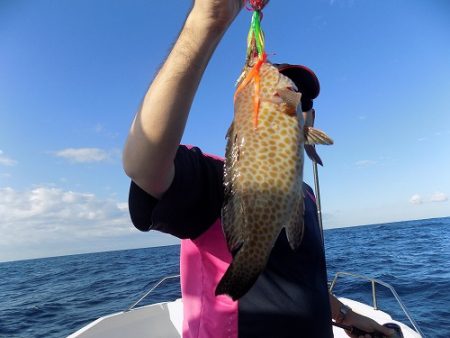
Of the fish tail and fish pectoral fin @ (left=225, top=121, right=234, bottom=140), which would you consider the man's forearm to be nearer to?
fish pectoral fin @ (left=225, top=121, right=234, bottom=140)

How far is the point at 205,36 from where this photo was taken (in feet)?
4.30

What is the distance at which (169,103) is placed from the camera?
127cm

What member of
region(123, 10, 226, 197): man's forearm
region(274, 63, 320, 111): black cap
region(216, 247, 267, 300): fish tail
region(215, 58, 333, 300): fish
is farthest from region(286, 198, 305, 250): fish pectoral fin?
region(274, 63, 320, 111): black cap

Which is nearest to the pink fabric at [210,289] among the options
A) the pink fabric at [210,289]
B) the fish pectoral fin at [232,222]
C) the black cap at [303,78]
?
the pink fabric at [210,289]

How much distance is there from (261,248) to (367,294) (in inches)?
414

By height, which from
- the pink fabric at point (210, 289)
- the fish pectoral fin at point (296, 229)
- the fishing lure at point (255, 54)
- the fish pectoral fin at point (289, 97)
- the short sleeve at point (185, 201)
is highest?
the fishing lure at point (255, 54)

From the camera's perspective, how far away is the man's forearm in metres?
1.28

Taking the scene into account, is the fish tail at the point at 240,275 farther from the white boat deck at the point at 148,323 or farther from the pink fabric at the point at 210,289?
the white boat deck at the point at 148,323

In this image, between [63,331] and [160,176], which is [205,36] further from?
[63,331]

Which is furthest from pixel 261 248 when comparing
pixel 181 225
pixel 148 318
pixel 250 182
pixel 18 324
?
pixel 18 324

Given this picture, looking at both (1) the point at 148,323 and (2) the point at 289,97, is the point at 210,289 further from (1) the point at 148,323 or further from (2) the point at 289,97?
(1) the point at 148,323

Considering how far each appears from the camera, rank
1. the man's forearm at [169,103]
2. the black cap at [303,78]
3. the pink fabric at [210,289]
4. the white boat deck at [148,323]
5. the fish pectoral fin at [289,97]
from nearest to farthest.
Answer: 1. the man's forearm at [169,103]
2. the fish pectoral fin at [289,97]
3. the pink fabric at [210,289]
4. the black cap at [303,78]
5. the white boat deck at [148,323]

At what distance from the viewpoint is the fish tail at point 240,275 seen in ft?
4.55

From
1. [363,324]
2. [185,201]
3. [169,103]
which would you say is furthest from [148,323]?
[169,103]
